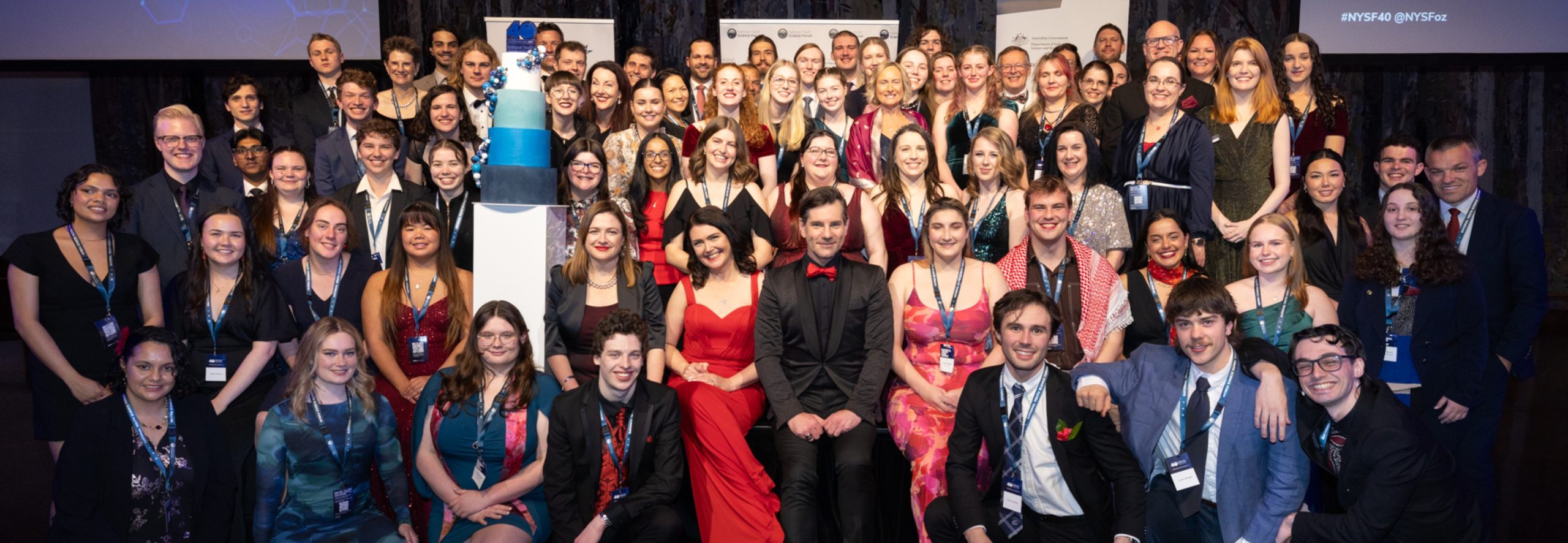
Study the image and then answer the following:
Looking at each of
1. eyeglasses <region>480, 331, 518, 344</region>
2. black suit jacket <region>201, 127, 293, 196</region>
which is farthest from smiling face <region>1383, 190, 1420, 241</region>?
black suit jacket <region>201, 127, 293, 196</region>

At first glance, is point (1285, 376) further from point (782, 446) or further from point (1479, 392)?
point (782, 446)

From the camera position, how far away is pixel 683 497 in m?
3.85

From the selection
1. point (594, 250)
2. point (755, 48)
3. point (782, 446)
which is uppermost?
point (755, 48)

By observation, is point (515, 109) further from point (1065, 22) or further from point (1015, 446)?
point (1065, 22)

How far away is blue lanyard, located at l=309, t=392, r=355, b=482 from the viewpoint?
3.47 metres

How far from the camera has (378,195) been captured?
4.74 meters

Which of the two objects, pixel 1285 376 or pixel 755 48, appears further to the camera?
pixel 755 48

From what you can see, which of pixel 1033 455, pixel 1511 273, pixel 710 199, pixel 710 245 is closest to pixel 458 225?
pixel 710 199

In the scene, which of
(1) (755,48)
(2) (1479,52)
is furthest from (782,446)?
(2) (1479,52)

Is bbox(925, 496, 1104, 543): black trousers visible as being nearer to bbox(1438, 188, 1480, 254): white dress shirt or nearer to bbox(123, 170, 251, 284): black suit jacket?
bbox(1438, 188, 1480, 254): white dress shirt

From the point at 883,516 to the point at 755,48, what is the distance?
3348mm

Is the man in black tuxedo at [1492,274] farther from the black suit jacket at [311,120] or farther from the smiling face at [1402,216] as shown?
the black suit jacket at [311,120]

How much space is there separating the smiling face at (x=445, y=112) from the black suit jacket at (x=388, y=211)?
0.54 m

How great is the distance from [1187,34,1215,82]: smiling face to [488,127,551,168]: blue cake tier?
3.60m
